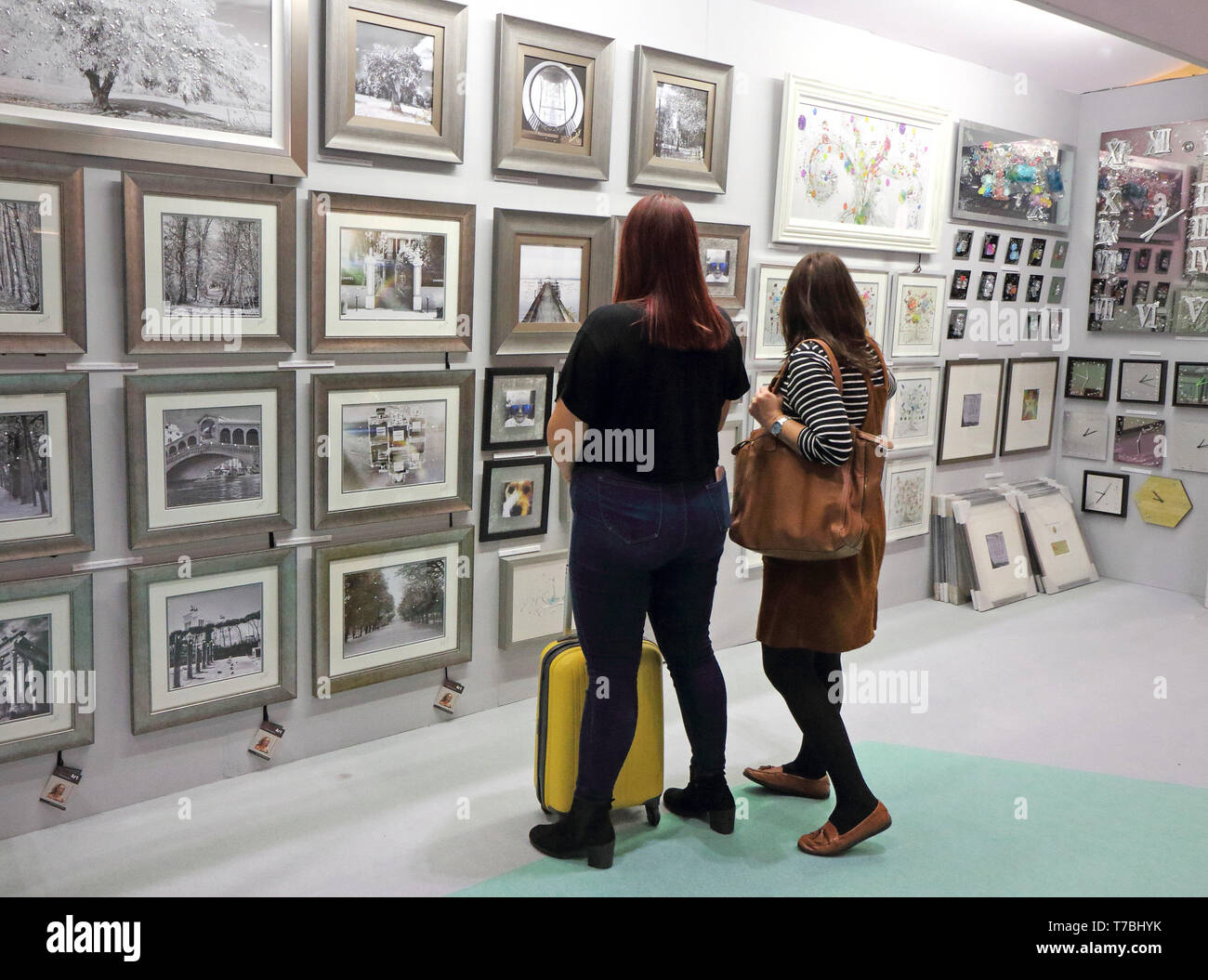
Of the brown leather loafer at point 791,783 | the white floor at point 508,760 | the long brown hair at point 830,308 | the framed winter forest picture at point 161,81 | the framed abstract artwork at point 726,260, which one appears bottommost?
the white floor at point 508,760

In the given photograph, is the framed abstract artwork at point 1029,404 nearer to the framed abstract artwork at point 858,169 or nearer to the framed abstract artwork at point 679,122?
the framed abstract artwork at point 858,169

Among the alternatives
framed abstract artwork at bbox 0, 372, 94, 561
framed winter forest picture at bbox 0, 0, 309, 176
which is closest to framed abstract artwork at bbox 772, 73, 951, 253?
framed winter forest picture at bbox 0, 0, 309, 176

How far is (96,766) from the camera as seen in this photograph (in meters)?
2.92

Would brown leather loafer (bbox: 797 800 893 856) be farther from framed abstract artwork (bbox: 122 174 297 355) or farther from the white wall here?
the white wall

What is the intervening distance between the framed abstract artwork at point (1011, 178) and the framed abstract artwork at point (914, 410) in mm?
804

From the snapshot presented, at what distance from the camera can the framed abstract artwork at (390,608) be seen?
3320 millimetres

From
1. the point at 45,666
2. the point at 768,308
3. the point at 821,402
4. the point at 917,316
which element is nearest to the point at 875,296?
the point at 917,316

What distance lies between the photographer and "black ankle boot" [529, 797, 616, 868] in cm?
→ 266

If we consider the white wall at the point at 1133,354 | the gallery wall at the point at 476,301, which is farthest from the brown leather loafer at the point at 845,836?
the white wall at the point at 1133,354

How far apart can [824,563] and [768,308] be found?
193 centimetres

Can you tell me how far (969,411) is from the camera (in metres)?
5.47

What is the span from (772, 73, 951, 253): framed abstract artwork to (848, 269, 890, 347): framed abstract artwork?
131mm

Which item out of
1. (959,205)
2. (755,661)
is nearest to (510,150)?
(755,661)
